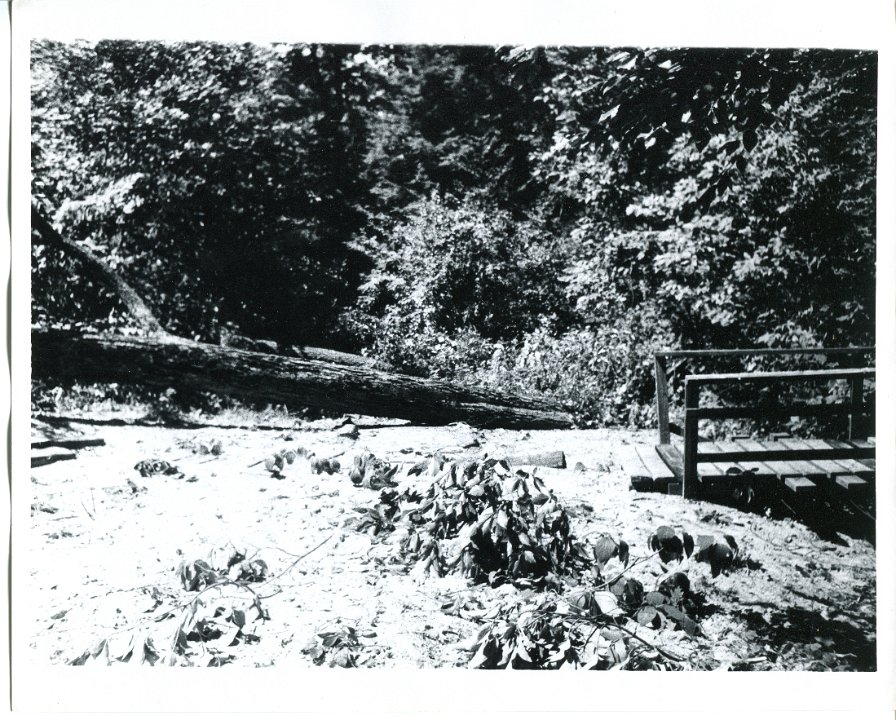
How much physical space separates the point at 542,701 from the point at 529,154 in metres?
2.44

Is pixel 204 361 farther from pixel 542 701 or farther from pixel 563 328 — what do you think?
pixel 542 701

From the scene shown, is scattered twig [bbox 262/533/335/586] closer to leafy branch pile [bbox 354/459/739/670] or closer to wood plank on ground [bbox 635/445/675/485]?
leafy branch pile [bbox 354/459/739/670]

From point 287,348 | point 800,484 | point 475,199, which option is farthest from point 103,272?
point 800,484

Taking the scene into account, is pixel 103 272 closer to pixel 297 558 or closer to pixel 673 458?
pixel 297 558

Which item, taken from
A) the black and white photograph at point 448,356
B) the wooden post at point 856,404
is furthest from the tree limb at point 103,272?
the wooden post at point 856,404

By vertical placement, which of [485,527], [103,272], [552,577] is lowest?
[552,577]

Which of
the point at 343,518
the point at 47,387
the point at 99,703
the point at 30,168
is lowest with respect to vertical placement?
the point at 99,703

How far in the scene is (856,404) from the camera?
116 inches

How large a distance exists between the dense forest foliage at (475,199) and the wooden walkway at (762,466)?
0.81 feet

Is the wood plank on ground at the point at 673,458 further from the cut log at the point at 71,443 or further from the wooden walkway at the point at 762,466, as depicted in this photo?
the cut log at the point at 71,443

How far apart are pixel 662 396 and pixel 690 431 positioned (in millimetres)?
197

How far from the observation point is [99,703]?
3004 mm

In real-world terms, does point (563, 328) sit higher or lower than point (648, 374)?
higher
